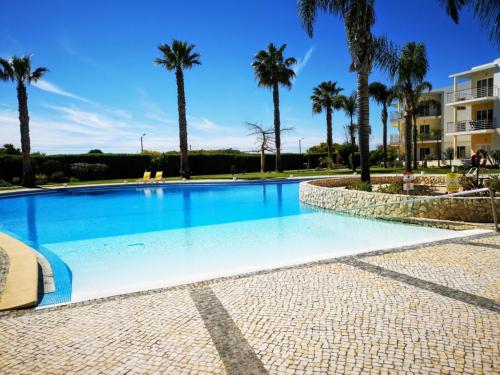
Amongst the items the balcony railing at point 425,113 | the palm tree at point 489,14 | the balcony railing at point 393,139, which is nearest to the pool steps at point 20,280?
the palm tree at point 489,14

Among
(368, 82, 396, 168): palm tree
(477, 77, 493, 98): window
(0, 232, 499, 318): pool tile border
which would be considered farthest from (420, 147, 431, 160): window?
(0, 232, 499, 318): pool tile border

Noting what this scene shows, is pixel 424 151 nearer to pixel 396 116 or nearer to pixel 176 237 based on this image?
pixel 396 116

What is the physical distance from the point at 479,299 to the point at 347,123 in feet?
127

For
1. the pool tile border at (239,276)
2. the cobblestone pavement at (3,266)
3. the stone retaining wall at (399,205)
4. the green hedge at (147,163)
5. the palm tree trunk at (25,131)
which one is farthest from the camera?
the green hedge at (147,163)

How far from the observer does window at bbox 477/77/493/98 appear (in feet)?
104

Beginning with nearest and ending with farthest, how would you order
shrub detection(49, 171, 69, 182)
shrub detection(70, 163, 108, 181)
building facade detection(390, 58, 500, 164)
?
shrub detection(49, 171, 69, 182) → shrub detection(70, 163, 108, 181) → building facade detection(390, 58, 500, 164)

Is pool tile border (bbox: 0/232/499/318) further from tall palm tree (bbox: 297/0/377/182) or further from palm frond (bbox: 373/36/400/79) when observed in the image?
palm frond (bbox: 373/36/400/79)

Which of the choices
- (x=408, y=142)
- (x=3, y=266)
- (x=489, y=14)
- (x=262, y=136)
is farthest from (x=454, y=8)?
(x=262, y=136)

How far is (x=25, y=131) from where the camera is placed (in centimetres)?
2520

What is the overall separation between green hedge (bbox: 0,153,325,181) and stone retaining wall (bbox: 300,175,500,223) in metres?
21.7

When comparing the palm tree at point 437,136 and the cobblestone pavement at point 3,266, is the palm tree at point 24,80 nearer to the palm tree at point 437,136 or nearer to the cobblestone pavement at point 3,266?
the cobblestone pavement at point 3,266

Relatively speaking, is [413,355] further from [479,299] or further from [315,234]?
[315,234]

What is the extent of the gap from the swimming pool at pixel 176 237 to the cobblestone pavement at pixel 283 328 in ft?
2.49

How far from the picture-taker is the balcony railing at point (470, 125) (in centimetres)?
3162
